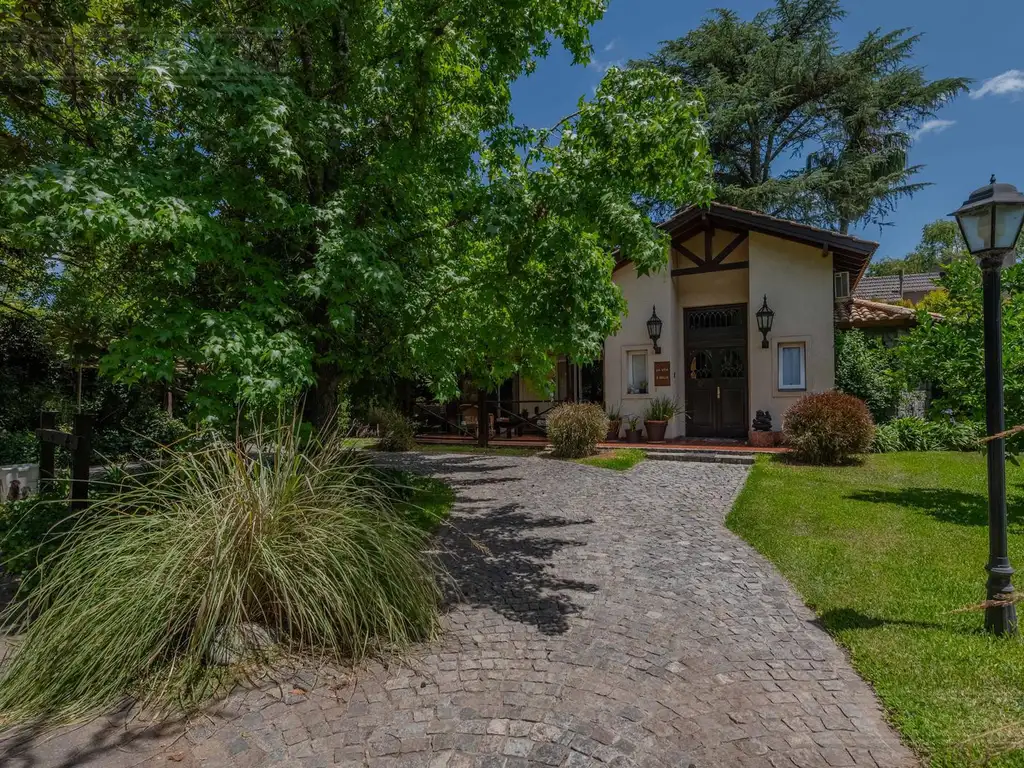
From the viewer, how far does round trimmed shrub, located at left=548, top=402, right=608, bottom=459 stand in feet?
37.9

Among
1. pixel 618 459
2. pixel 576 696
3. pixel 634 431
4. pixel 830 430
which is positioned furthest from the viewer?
pixel 634 431

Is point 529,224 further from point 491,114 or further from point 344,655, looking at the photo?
point 344,655

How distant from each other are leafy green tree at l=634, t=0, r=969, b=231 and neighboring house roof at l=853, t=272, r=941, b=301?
12.2 ft

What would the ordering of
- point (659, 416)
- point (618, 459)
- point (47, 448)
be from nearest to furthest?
point (47, 448) → point (618, 459) → point (659, 416)

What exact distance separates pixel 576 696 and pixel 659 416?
1094 cm

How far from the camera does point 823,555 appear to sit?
5094mm

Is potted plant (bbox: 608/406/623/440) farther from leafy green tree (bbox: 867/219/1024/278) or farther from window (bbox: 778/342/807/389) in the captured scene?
leafy green tree (bbox: 867/219/1024/278)

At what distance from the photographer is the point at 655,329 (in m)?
13.5

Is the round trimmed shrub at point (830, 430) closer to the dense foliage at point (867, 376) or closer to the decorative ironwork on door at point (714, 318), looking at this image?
the dense foliage at point (867, 376)

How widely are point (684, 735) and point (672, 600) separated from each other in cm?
166

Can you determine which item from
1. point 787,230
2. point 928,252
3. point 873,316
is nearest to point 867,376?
point 873,316

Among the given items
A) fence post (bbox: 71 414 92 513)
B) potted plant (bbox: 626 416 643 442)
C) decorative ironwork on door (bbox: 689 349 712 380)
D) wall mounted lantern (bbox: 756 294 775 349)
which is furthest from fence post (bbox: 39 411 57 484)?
wall mounted lantern (bbox: 756 294 775 349)

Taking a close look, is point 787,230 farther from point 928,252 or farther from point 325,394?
point 928,252

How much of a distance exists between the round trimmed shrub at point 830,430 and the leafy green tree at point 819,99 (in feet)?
47.4
